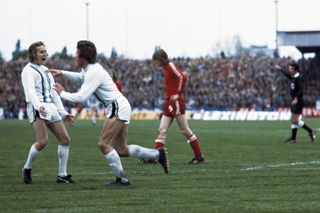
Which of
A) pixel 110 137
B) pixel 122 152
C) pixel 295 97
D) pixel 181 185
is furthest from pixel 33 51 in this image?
pixel 295 97

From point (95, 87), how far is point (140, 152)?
1513mm

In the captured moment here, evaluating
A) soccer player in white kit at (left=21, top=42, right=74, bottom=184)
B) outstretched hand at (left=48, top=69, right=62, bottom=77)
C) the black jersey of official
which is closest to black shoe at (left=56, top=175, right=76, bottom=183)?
soccer player in white kit at (left=21, top=42, right=74, bottom=184)

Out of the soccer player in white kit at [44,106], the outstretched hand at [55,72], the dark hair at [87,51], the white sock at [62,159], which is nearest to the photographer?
the dark hair at [87,51]

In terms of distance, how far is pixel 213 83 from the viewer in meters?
64.1

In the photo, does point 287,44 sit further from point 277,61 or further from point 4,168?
point 4,168

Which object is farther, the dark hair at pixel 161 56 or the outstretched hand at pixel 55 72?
the dark hair at pixel 161 56

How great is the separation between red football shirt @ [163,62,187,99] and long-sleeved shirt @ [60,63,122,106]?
16.1ft

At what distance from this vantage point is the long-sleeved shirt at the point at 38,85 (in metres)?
13.1

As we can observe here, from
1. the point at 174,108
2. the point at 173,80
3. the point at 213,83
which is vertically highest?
the point at 173,80

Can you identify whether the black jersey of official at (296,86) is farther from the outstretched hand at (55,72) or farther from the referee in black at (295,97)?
the outstretched hand at (55,72)

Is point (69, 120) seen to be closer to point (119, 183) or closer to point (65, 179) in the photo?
point (65, 179)

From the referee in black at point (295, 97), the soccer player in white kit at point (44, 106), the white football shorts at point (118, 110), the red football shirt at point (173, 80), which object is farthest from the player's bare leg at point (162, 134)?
the referee in black at point (295, 97)

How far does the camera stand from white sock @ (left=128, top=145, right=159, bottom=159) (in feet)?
42.9

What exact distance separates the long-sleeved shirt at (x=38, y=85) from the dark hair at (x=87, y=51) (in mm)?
1103
